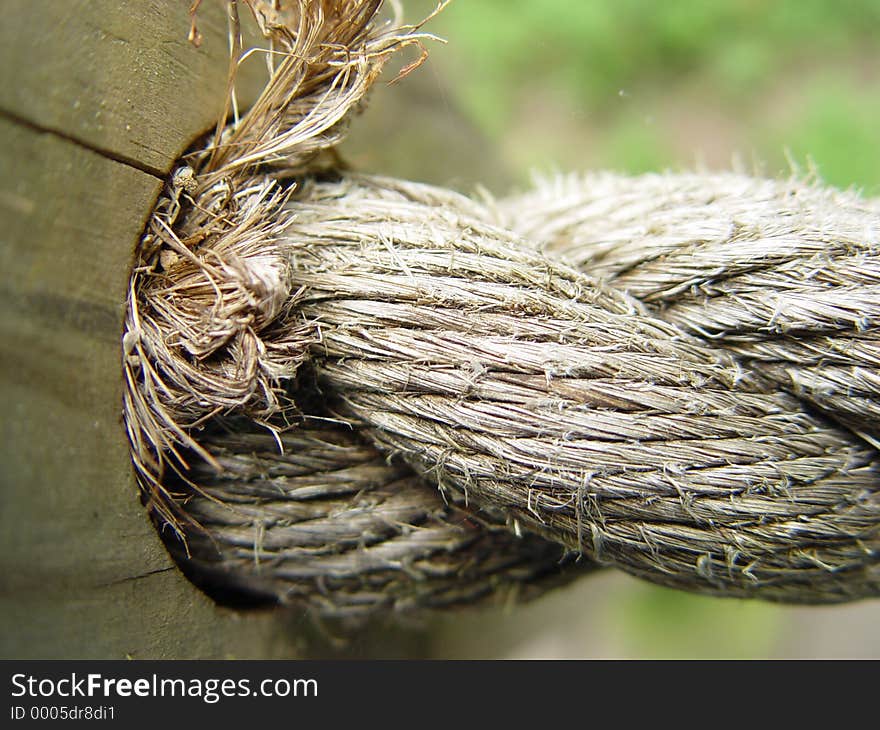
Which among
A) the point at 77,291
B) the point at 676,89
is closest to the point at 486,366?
the point at 77,291

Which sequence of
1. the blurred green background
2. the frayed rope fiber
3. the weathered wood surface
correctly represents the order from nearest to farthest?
1. the weathered wood surface
2. the frayed rope fiber
3. the blurred green background

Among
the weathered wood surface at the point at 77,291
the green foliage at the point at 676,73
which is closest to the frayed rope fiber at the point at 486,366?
the weathered wood surface at the point at 77,291

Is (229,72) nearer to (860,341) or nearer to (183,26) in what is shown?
(183,26)

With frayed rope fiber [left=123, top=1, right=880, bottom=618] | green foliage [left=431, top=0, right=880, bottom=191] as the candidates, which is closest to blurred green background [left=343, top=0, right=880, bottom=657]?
green foliage [left=431, top=0, right=880, bottom=191]

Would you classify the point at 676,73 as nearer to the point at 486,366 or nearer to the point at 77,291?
the point at 486,366

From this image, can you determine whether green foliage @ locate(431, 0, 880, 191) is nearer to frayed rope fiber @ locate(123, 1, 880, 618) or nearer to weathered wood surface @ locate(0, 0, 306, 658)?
frayed rope fiber @ locate(123, 1, 880, 618)
